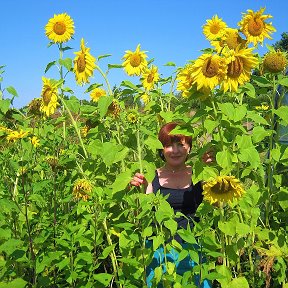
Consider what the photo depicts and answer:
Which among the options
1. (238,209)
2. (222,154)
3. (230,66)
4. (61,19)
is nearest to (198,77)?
(230,66)

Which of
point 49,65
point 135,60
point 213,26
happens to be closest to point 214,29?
point 213,26

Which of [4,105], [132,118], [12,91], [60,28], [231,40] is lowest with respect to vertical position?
[132,118]

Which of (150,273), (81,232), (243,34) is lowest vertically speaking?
(150,273)

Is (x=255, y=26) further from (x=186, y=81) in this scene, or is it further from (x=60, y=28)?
(x=60, y=28)

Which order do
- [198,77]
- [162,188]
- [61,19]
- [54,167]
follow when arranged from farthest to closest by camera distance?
1. [61,19]
2. [162,188]
3. [54,167]
4. [198,77]

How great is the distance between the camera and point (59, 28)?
132 inches

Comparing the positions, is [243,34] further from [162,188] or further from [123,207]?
[123,207]

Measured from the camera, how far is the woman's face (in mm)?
2643

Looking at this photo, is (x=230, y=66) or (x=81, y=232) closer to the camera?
(x=230, y=66)

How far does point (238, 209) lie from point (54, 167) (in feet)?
3.02

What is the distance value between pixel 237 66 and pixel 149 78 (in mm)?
1659

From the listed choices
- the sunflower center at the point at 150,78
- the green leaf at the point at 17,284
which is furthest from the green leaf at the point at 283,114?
the sunflower center at the point at 150,78

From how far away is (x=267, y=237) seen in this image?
7.21ft

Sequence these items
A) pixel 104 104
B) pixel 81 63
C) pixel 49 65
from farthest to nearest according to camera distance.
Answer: pixel 49 65
pixel 81 63
pixel 104 104
